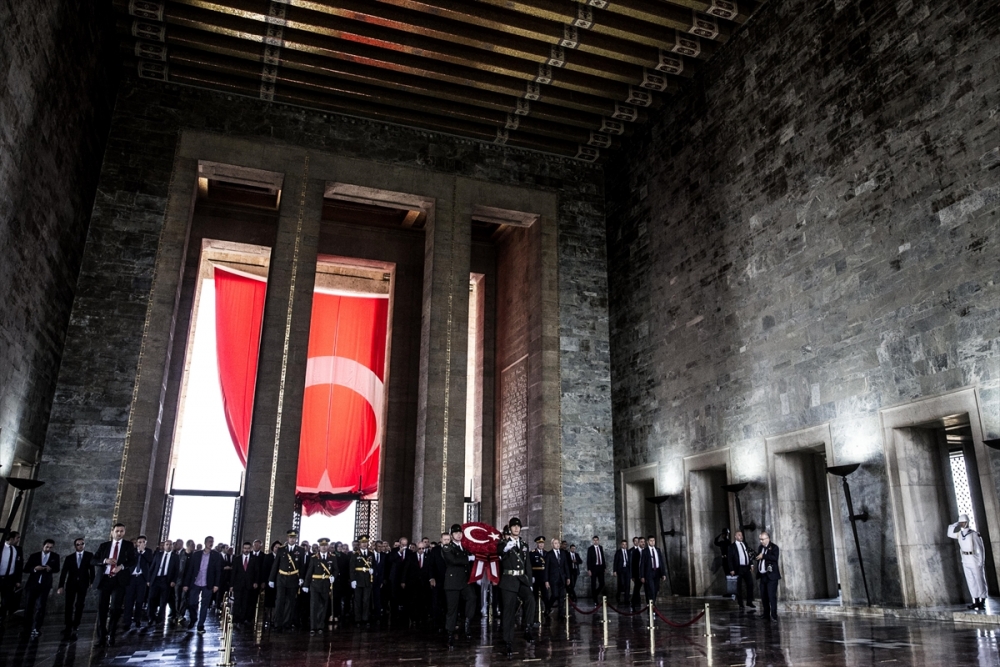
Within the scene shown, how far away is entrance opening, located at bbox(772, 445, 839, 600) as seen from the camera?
39.7ft

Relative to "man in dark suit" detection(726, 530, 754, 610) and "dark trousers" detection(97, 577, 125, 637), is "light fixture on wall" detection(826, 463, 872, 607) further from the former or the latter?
"dark trousers" detection(97, 577, 125, 637)

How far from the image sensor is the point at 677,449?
15.2 meters

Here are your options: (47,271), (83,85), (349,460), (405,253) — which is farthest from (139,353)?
(405,253)

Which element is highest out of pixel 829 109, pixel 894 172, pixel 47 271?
pixel 829 109

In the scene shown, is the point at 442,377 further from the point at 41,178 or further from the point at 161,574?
the point at 41,178

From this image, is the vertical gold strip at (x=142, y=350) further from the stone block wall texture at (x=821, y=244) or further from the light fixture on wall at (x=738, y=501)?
the light fixture on wall at (x=738, y=501)

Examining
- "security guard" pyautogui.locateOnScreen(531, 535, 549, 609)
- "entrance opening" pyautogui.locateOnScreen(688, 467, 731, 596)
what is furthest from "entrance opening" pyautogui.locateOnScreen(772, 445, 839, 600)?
"security guard" pyautogui.locateOnScreen(531, 535, 549, 609)

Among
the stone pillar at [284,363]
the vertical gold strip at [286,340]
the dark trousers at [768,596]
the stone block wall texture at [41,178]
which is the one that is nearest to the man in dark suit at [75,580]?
the stone block wall texture at [41,178]

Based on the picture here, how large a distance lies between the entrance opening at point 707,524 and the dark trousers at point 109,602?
32.3 ft

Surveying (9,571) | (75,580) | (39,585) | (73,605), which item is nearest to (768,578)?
(75,580)

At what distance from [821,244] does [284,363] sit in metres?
10.3

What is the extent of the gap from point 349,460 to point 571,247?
25.1 ft

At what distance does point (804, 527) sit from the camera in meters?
12.4

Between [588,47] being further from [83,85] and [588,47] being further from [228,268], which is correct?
[228,268]
